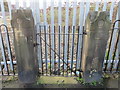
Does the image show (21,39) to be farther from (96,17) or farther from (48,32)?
(96,17)

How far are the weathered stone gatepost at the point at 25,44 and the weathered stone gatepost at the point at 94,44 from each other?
996mm

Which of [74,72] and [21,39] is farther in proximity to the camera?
[74,72]

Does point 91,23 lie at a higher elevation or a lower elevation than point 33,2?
lower

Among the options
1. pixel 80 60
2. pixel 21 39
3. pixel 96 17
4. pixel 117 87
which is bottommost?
pixel 117 87

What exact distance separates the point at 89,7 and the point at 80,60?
3.75ft

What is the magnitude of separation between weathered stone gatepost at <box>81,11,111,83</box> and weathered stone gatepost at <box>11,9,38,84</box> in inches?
39.2

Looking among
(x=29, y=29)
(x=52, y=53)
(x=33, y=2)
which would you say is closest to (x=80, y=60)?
(x=52, y=53)

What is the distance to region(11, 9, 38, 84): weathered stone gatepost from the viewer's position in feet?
8.38

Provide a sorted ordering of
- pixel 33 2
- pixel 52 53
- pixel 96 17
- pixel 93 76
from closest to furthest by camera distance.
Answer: pixel 96 17 → pixel 33 2 → pixel 93 76 → pixel 52 53

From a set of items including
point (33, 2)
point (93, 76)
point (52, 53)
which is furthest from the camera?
point (52, 53)

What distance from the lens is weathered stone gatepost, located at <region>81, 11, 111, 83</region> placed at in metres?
2.60

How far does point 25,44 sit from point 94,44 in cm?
127

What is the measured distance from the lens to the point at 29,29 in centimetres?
265

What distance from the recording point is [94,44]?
9.21 feet
